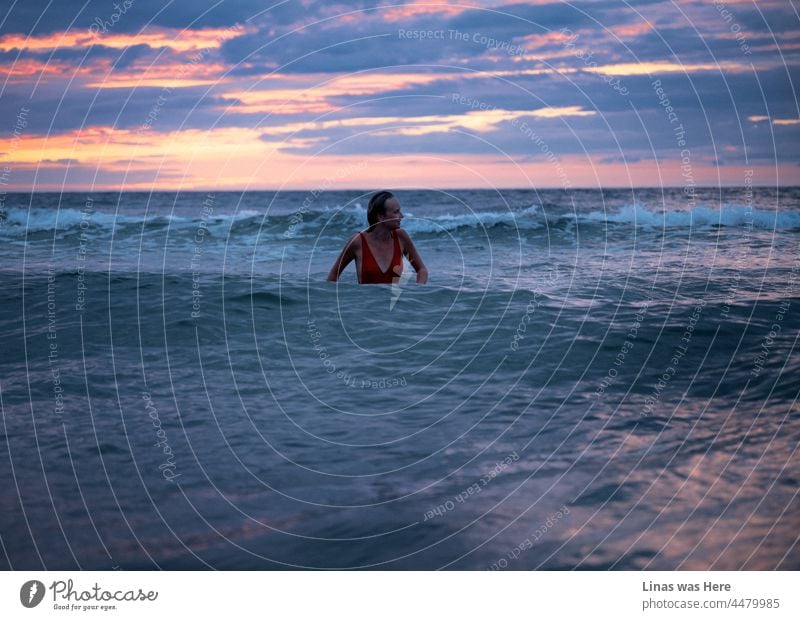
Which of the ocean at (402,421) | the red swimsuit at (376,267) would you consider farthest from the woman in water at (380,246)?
the ocean at (402,421)

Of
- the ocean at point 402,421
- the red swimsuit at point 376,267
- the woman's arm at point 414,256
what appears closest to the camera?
the ocean at point 402,421

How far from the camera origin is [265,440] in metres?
6.85

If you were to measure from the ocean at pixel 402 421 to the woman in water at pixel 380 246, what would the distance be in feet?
3.90

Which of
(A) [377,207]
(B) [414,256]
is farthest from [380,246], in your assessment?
(A) [377,207]

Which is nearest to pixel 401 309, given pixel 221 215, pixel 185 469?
pixel 185 469

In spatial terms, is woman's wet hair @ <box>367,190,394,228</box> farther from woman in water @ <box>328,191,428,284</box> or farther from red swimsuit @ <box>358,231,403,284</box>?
red swimsuit @ <box>358,231,403,284</box>

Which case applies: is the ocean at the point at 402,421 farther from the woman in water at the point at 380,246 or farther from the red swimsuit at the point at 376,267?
the woman in water at the point at 380,246

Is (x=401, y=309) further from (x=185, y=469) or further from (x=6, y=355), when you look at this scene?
(x=185, y=469)

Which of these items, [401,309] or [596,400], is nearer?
[596,400]

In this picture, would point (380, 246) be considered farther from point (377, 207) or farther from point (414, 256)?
point (377, 207)

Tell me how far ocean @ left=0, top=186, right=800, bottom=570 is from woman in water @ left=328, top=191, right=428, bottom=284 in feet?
3.90

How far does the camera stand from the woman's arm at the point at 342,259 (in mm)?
8891

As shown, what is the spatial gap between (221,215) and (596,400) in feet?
99.0

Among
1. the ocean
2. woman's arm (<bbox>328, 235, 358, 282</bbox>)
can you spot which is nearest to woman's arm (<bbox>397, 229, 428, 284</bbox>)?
woman's arm (<bbox>328, 235, 358, 282</bbox>)
